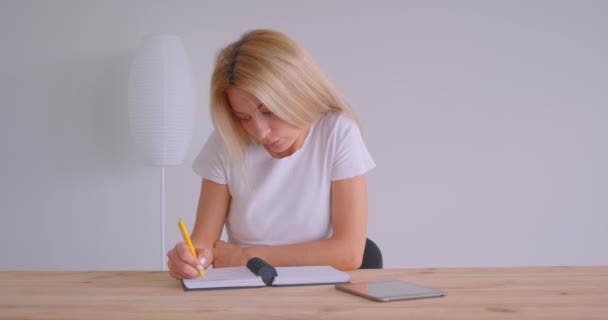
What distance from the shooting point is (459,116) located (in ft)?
11.4

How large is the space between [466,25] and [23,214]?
8.45ft

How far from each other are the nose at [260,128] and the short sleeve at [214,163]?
0.19 meters

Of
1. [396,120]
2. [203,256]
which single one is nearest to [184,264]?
[203,256]

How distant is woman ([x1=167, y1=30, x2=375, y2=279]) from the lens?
5.79 ft

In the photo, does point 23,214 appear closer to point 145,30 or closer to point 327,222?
point 145,30

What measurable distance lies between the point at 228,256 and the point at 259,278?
38cm

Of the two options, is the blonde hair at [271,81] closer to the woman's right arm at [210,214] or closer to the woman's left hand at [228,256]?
the woman's right arm at [210,214]

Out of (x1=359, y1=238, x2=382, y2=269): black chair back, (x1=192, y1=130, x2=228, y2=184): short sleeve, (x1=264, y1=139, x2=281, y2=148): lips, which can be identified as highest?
(x1=264, y1=139, x2=281, y2=148): lips

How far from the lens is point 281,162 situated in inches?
77.4

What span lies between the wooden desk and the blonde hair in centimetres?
54

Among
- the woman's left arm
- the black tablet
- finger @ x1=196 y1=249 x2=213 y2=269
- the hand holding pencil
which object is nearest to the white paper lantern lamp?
the woman's left arm

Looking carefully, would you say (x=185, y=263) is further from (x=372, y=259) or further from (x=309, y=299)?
(x=372, y=259)

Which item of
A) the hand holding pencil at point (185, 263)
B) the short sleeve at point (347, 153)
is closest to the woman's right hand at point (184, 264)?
the hand holding pencil at point (185, 263)

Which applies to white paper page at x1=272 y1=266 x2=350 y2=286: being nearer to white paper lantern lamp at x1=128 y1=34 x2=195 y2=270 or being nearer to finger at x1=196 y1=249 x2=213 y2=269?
finger at x1=196 y1=249 x2=213 y2=269
